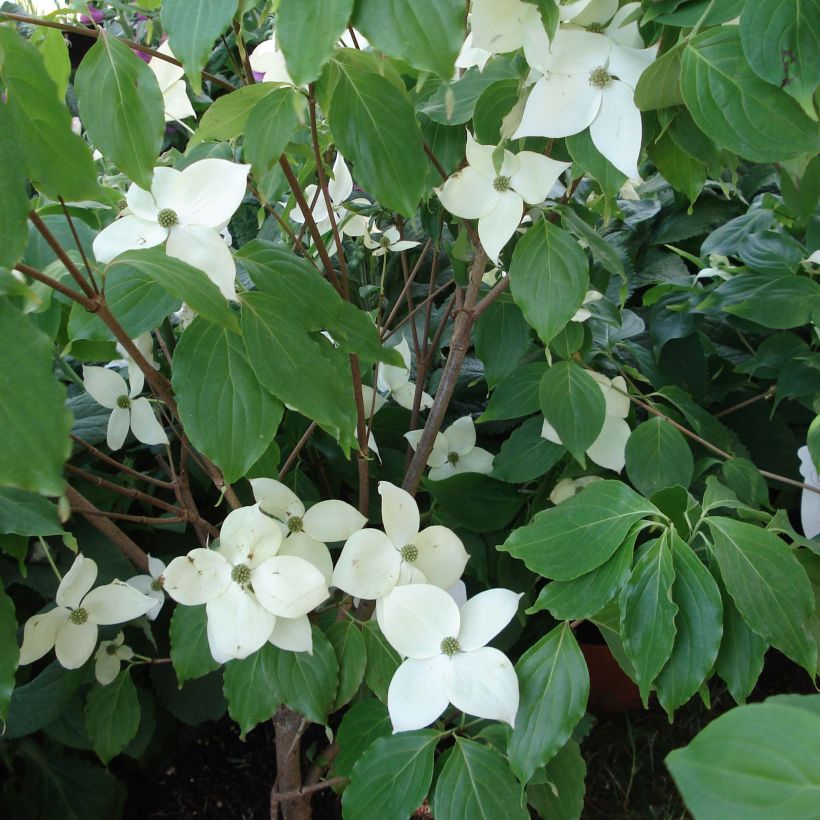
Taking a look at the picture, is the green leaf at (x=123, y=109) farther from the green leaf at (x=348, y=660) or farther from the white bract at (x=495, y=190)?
the green leaf at (x=348, y=660)

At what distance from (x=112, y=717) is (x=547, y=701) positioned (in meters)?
0.41

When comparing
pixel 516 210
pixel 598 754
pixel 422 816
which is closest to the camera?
pixel 516 210

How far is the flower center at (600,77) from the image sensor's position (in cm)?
47

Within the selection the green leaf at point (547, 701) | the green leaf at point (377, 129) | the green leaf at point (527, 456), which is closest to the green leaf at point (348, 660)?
the green leaf at point (547, 701)

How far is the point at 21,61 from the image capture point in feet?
1.23

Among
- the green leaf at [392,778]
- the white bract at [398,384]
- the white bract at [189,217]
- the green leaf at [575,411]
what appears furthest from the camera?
the white bract at [398,384]

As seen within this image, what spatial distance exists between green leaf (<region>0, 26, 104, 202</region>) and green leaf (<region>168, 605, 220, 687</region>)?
34cm

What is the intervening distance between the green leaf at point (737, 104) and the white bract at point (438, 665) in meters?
0.32

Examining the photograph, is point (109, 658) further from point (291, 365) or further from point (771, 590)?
point (771, 590)

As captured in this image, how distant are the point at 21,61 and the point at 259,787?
2.81 feet

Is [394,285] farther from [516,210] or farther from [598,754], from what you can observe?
[598,754]

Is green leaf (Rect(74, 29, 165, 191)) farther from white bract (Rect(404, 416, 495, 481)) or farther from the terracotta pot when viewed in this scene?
the terracotta pot

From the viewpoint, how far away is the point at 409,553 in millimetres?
573

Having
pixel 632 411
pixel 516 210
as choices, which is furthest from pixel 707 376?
pixel 516 210
